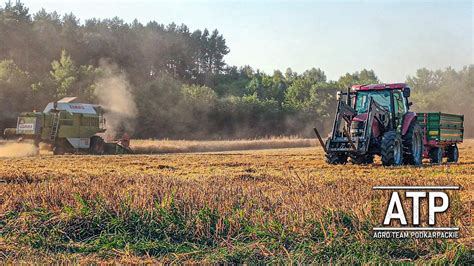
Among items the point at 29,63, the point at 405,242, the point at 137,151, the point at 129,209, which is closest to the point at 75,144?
the point at 137,151

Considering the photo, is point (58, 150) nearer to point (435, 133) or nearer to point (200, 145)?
point (200, 145)

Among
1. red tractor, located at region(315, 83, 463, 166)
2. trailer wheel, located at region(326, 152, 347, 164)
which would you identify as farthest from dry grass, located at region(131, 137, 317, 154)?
red tractor, located at region(315, 83, 463, 166)

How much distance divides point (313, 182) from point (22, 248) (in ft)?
16.2

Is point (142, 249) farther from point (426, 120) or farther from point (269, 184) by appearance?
point (426, 120)

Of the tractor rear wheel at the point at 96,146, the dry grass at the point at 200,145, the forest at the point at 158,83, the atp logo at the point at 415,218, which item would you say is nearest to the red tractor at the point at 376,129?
the atp logo at the point at 415,218

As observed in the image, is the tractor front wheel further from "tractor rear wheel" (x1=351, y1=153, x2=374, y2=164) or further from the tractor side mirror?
the tractor side mirror

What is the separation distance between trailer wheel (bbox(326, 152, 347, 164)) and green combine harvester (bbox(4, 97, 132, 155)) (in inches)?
469

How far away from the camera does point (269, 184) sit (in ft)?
33.1

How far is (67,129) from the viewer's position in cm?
2400

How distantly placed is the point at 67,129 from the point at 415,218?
19.7 meters

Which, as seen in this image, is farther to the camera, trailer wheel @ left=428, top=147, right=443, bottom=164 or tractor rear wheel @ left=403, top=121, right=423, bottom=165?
trailer wheel @ left=428, top=147, right=443, bottom=164

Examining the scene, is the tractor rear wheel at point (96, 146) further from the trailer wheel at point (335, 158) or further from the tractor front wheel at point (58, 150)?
the trailer wheel at point (335, 158)

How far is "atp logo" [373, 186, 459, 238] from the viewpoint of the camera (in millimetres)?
6102

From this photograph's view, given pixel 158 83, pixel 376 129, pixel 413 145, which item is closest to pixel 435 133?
pixel 413 145
